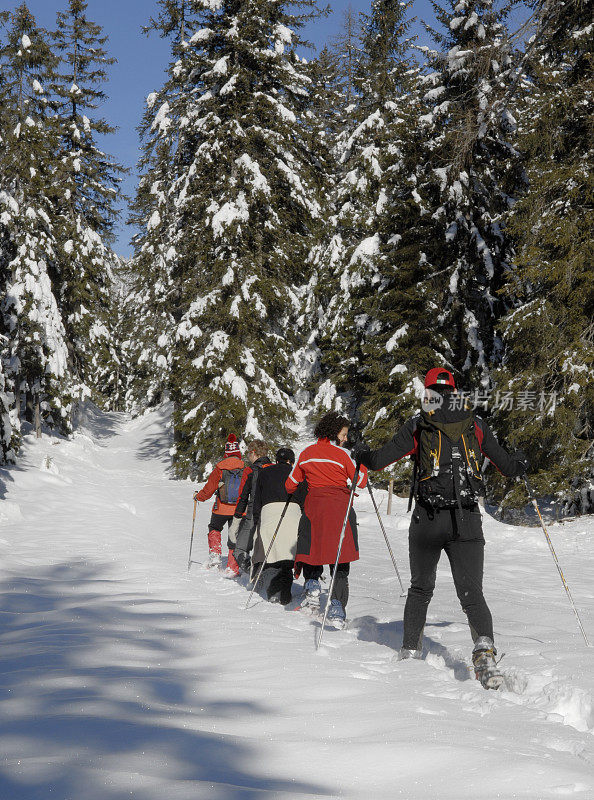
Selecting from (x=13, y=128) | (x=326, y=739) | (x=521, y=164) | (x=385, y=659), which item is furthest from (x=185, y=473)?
(x=326, y=739)

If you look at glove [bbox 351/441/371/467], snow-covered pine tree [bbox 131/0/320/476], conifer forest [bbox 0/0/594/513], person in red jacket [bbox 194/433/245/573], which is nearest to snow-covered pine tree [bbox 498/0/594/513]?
conifer forest [bbox 0/0/594/513]

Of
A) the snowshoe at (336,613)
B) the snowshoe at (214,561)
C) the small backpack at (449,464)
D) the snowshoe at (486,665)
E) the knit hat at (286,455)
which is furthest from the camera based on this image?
the snowshoe at (214,561)

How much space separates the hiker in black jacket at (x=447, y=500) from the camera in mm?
4609

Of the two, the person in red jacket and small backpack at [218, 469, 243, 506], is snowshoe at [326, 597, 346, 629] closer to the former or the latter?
the person in red jacket

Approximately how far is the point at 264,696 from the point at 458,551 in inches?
69.1

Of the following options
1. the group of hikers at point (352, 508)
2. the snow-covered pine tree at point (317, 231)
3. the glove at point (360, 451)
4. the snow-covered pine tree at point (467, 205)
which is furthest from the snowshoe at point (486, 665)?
the snow-covered pine tree at point (317, 231)

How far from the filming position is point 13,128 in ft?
68.0

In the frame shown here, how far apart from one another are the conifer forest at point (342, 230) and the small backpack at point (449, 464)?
847 centimetres

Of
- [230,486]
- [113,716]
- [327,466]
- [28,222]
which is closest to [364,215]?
[28,222]

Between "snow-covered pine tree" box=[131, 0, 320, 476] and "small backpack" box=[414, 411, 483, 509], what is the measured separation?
15.1 metres

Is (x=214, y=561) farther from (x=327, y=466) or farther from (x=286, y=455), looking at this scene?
(x=327, y=466)

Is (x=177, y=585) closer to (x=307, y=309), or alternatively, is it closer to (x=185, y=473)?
(x=185, y=473)

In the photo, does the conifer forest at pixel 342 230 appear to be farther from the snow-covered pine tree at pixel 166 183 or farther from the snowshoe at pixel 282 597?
the snowshoe at pixel 282 597

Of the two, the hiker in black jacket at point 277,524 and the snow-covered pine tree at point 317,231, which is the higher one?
the snow-covered pine tree at point 317,231
